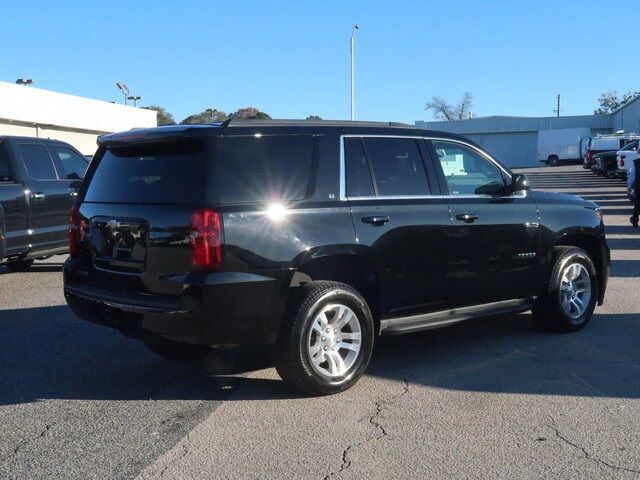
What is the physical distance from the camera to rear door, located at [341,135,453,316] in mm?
5719

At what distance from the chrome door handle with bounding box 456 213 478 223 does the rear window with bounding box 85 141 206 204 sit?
2.34 meters

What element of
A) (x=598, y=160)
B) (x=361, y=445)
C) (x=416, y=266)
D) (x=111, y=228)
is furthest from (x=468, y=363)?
(x=598, y=160)

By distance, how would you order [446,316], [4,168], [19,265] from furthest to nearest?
1. [19,265]
2. [4,168]
3. [446,316]

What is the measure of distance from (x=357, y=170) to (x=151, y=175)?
1571 mm

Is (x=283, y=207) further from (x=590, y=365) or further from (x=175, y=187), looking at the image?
(x=590, y=365)

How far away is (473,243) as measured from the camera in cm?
635

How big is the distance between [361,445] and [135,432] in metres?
1.42

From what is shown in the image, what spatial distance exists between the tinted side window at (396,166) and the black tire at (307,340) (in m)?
0.96

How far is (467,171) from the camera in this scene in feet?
21.9

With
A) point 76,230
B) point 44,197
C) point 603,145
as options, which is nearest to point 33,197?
point 44,197

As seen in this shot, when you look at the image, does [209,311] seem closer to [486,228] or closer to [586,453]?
[586,453]

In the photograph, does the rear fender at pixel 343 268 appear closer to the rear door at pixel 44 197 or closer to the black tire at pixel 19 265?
the rear door at pixel 44 197

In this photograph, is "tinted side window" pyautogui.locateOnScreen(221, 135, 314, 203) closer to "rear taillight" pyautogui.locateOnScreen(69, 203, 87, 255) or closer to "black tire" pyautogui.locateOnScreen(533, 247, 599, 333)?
"rear taillight" pyautogui.locateOnScreen(69, 203, 87, 255)

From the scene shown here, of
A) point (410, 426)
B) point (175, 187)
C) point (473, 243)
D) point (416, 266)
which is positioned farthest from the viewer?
point (473, 243)
